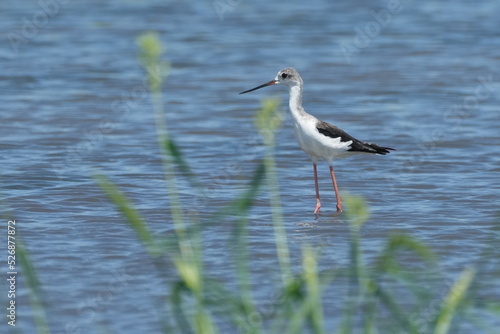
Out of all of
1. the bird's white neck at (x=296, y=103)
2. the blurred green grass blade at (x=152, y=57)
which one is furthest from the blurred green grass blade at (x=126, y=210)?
the bird's white neck at (x=296, y=103)

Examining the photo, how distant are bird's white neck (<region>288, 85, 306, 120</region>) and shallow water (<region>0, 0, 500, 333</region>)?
0.79 metres

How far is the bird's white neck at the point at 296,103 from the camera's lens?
31.5 ft

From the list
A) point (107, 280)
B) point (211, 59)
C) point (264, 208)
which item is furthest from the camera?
point (211, 59)

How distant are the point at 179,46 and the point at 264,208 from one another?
1133cm

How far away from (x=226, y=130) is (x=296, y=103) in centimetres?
370

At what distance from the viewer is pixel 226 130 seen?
13.3 metres

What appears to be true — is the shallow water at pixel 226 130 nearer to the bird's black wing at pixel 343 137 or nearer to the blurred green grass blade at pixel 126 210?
the bird's black wing at pixel 343 137

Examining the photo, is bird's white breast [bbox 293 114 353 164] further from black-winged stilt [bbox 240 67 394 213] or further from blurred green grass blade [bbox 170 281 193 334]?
blurred green grass blade [bbox 170 281 193 334]

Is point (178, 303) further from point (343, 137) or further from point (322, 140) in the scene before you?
point (343, 137)

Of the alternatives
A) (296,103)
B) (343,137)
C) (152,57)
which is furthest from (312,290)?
(296,103)

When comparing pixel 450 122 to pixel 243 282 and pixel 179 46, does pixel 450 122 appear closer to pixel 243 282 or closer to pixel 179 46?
pixel 179 46

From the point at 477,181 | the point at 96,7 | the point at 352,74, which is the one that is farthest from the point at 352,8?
the point at 477,181

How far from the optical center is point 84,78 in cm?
Answer: 1708

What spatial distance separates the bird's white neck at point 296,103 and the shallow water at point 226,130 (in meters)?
0.79
